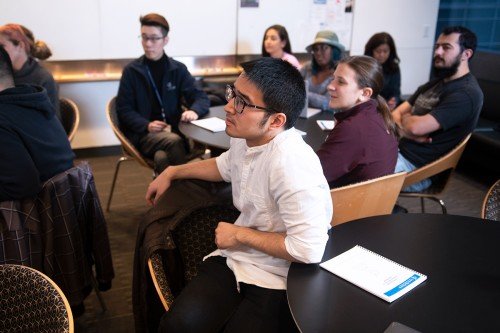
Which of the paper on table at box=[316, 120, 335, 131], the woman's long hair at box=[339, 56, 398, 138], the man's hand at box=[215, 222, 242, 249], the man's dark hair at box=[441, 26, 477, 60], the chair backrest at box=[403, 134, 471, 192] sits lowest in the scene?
the chair backrest at box=[403, 134, 471, 192]

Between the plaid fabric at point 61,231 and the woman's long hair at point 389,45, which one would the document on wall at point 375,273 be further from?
the woman's long hair at point 389,45

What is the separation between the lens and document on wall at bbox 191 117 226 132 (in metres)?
2.65

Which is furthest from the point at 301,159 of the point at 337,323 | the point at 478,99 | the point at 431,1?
the point at 431,1

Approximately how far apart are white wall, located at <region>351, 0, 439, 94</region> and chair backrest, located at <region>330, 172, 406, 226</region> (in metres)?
3.57

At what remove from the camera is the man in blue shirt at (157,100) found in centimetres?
301

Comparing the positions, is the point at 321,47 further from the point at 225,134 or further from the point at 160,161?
the point at 160,161

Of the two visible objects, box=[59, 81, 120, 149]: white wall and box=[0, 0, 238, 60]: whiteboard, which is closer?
box=[0, 0, 238, 60]: whiteboard

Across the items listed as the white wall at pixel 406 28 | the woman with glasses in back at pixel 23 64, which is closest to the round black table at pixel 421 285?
the woman with glasses in back at pixel 23 64

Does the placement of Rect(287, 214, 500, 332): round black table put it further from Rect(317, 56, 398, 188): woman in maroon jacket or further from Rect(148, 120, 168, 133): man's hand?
Rect(148, 120, 168, 133): man's hand

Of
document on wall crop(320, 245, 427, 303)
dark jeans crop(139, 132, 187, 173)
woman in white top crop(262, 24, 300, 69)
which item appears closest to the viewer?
document on wall crop(320, 245, 427, 303)

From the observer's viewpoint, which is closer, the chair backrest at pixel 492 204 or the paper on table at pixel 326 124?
the chair backrest at pixel 492 204

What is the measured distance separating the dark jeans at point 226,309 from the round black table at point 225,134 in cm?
98

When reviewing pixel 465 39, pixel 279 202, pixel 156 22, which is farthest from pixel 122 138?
pixel 465 39

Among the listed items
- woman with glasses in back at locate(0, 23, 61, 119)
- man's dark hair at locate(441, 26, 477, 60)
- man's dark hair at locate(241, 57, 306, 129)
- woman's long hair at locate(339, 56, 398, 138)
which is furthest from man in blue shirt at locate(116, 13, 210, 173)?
man's dark hair at locate(441, 26, 477, 60)
